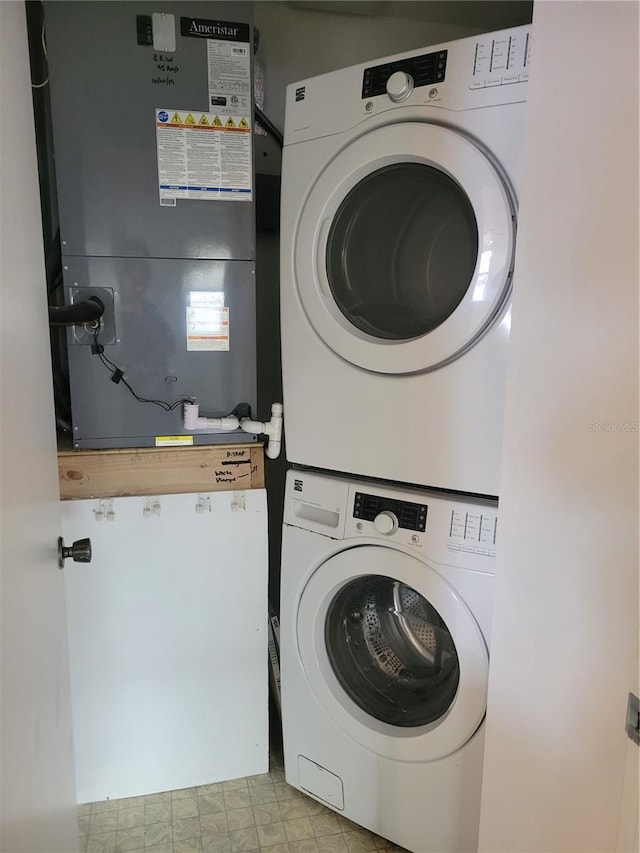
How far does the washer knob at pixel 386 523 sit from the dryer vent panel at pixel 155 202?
478 mm

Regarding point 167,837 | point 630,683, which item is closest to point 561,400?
point 630,683

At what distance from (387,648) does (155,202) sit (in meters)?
1.22

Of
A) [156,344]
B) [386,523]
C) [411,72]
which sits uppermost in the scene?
[411,72]

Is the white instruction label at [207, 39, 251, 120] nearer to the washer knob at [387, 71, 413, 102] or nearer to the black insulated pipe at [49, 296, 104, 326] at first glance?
the washer knob at [387, 71, 413, 102]

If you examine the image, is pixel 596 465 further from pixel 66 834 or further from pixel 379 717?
pixel 66 834

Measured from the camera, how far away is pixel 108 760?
1.55m

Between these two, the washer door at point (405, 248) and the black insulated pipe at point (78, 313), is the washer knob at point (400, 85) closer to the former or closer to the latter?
the washer door at point (405, 248)

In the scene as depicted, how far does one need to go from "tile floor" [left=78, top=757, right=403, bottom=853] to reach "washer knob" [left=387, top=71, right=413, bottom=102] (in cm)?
175

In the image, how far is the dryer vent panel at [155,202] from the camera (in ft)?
4.19

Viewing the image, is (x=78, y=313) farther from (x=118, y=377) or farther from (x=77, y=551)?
(x=77, y=551)

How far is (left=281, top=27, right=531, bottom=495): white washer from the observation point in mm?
1093

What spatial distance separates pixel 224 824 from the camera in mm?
1514

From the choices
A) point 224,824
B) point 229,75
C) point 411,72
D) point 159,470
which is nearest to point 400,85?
point 411,72

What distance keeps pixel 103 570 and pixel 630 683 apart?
1204mm
